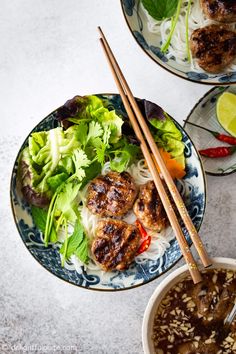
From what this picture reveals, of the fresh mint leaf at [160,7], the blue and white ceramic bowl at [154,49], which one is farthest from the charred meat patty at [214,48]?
the fresh mint leaf at [160,7]

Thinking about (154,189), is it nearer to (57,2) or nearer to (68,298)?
(68,298)

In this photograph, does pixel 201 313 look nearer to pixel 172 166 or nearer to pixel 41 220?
pixel 172 166

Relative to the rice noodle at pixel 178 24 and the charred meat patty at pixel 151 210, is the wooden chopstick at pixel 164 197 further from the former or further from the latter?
the rice noodle at pixel 178 24

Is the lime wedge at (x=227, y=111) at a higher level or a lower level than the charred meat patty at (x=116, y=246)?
higher

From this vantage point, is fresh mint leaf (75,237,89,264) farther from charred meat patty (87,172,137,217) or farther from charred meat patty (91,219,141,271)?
charred meat patty (87,172,137,217)

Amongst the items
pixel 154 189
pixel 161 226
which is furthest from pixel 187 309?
pixel 154 189

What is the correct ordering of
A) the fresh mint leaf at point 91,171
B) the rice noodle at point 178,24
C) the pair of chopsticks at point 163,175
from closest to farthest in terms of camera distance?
the pair of chopsticks at point 163,175
the fresh mint leaf at point 91,171
the rice noodle at point 178,24

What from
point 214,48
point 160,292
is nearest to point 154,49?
point 214,48
